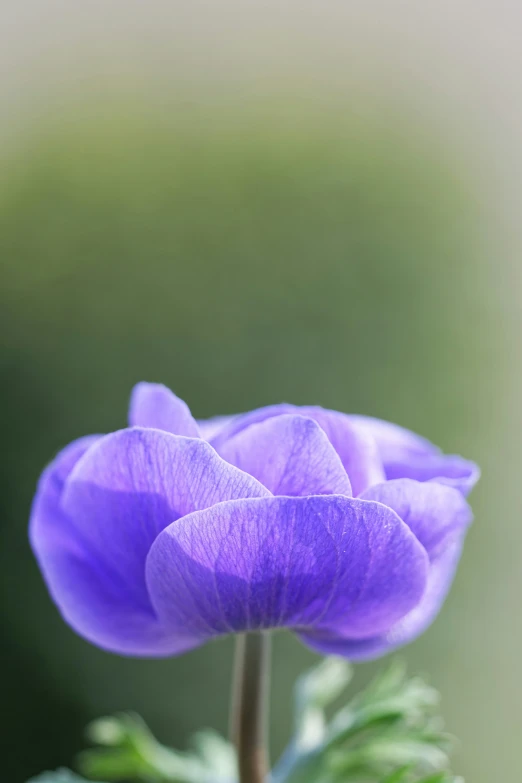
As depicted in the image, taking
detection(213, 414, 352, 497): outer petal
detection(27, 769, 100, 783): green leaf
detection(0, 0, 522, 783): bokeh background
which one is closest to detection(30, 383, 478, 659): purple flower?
detection(213, 414, 352, 497): outer petal

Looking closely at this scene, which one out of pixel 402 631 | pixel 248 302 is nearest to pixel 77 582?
pixel 402 631

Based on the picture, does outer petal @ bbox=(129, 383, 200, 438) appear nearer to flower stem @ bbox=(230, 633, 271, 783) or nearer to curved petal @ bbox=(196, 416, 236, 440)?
curved petal @ bbox=(196, 416, 236, 440)

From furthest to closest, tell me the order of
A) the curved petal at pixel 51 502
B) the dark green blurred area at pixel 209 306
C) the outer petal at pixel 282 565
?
the dark green blurred area at pixel 209 306 → the curved petal at pixel 51 502 → the outer petal at pixel 282 565

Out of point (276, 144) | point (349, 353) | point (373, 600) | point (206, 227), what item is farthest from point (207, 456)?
point (276, 144)

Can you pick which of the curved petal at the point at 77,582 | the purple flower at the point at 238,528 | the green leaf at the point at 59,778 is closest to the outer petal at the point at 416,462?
the purple flower at the point at 238,528

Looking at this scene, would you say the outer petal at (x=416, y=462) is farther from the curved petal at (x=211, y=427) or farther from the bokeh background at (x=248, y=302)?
the bokeh background at (x=248, y=302)

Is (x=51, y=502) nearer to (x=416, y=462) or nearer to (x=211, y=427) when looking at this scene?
(x=211, y=427)
